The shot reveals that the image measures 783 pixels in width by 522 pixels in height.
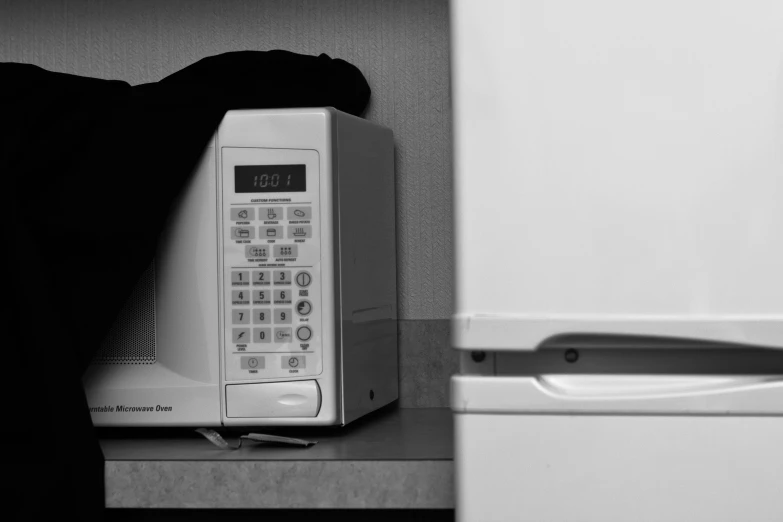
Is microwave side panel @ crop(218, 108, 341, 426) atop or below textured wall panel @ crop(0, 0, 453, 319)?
below

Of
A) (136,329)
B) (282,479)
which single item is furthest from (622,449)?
(136,329)

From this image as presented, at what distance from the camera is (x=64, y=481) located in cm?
76

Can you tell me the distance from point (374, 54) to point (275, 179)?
0.40 m

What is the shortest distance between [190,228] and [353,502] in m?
0.34

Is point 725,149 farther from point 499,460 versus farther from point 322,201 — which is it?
point 322,201

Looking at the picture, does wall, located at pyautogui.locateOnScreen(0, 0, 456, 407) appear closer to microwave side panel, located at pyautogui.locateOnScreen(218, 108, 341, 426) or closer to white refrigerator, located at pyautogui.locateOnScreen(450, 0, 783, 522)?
microwave side panel, located at pyautogui.locateOnScreen(218, 108, 341, 426)

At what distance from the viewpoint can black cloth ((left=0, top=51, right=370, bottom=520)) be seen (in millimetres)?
787

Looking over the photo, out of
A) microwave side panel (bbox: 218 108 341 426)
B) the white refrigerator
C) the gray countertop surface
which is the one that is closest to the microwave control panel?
microwave side panel (bbox: 218 108 341 426)

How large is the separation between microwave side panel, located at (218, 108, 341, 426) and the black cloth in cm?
5

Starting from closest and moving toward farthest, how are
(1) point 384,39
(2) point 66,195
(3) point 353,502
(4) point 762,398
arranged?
(4) point 762,398, (3) point 353,502, (2) point 66,195, (1) point 384,39

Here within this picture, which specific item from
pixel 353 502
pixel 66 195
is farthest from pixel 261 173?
pixel 353 502

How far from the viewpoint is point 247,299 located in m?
0.89

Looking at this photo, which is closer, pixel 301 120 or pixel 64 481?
pixel 64 481

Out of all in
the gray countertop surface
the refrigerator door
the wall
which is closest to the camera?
the refrigerator door
